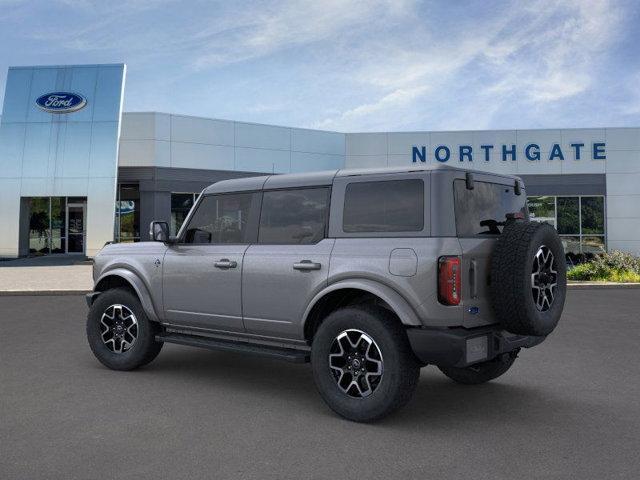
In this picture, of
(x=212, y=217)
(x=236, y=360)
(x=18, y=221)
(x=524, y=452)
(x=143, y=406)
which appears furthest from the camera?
(x=18, y=221)

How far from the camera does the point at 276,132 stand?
2978 cm

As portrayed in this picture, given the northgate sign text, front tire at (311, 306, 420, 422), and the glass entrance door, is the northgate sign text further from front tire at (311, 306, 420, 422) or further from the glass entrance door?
front tire at (311, 306, 420, 422)

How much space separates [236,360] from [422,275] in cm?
345

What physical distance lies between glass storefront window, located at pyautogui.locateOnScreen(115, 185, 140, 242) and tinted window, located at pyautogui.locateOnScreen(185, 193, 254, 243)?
78.2 feet

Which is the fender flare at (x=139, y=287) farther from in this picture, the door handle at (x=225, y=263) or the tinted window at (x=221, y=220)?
the door handle at (x=225, y=263)

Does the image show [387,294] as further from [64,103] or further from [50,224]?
[50,224]

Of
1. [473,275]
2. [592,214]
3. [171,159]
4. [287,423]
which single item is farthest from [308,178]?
[592,214]

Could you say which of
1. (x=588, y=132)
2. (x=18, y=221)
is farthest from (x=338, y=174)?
(x=588, y=132)

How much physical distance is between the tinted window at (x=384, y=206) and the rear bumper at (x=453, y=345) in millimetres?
814

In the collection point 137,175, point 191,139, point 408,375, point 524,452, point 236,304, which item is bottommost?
point 524,452

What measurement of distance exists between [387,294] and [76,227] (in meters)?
27.9

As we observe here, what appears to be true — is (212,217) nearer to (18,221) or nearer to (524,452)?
(524,452)

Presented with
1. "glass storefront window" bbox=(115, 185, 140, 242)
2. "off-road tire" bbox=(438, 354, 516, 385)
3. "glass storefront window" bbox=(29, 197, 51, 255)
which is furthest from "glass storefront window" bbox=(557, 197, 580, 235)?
"off-road tire" bbox=(438, 354, 516, 385)

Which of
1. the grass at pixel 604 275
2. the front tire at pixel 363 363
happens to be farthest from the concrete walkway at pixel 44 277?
the grass at pixel 604 275
